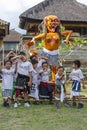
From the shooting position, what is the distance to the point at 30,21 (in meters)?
27.0

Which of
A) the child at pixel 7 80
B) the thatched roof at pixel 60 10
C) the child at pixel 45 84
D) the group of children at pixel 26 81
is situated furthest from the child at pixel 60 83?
the thatched roof at pixel 60 10

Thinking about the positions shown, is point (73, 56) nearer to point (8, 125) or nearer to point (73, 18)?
point (73, 18)

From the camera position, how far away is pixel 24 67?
440 inches

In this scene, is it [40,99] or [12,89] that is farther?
[40,99]

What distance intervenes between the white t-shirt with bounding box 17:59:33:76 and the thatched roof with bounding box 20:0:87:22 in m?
15.6

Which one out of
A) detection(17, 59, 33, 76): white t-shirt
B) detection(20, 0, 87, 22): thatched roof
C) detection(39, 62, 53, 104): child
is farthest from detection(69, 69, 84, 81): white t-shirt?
detection(20, 0, 87, 22): thatched roof

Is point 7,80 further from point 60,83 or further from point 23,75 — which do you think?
point 60,83

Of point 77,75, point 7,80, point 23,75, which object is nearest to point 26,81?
point 23,75

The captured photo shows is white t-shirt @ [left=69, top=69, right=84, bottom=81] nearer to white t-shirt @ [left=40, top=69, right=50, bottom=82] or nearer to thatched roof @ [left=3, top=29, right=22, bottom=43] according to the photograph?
white t-shirt @ [left=40, top=69, right=50, bottom=82]

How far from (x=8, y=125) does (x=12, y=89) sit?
2941mm

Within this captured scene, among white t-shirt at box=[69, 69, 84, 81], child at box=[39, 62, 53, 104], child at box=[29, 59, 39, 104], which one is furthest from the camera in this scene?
child at box=[39, 62, 53, 104]

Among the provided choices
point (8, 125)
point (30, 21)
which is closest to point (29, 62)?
point (8, 125)

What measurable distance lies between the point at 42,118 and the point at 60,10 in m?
19.7

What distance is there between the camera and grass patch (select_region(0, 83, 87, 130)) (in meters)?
8.18
